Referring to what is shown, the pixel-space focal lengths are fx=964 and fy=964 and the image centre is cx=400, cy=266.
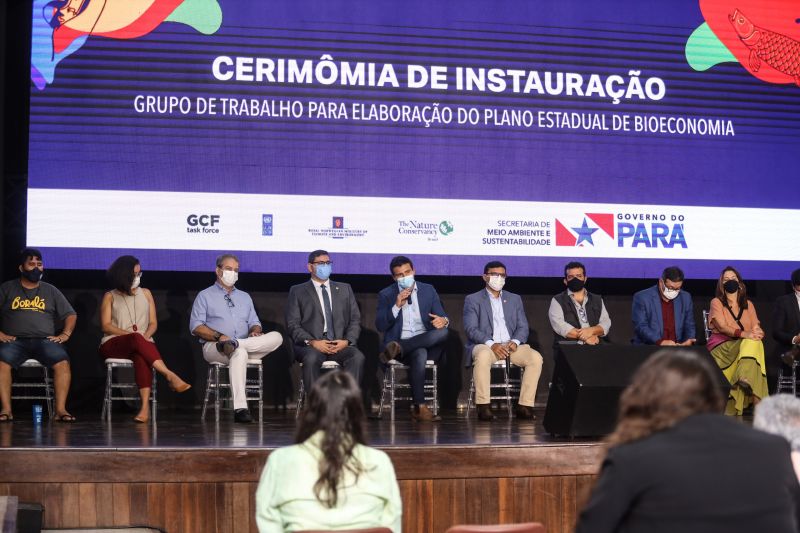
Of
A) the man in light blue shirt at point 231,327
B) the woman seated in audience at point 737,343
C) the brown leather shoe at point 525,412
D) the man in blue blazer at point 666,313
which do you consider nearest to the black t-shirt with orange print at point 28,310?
the man in light blue shirt at point 231,327

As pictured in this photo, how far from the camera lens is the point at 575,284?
6.55 metres

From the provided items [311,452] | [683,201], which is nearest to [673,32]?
[683,201]

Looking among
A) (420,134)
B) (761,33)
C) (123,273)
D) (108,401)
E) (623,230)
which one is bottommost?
(108,401)

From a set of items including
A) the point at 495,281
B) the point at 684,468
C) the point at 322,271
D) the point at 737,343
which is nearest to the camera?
the point at 684,468

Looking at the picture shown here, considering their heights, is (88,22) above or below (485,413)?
above

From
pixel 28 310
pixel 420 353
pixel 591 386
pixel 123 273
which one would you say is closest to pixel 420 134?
pixel 420 353

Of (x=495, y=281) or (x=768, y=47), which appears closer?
(x=495, y=281)

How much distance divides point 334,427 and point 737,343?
4632mm

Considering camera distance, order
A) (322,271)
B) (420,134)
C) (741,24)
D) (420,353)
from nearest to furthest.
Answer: (420,353)
(322,271)
(420,134)
(741,24)

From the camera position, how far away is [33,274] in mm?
6070

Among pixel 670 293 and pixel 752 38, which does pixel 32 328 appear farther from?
pixel 752 38

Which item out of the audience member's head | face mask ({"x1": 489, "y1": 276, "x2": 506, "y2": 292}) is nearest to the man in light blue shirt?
face mask ({"x1": 489, "y1": 276, "x2": 506, "y2": 292})

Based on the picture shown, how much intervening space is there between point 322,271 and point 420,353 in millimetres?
825

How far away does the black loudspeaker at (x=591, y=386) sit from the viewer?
4562mm
